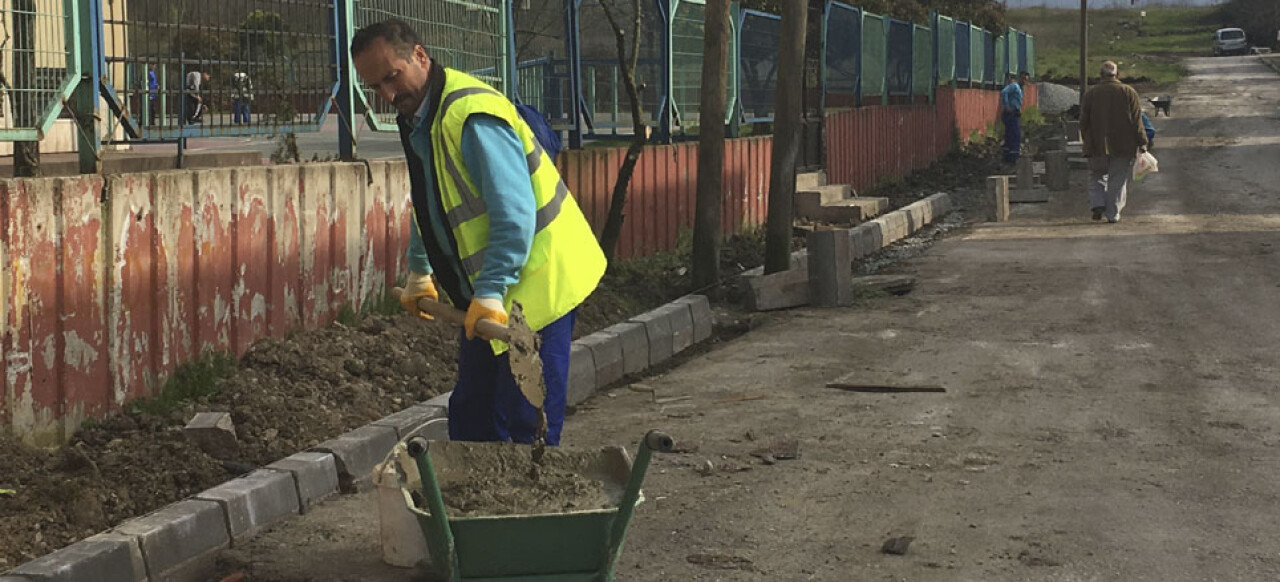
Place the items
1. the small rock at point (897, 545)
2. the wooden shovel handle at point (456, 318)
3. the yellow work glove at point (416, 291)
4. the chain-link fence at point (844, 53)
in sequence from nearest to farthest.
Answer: the wooden shovel handle at point (456, 318) → the yellow work glove at point (416, 291) → the small rock at point (897, 545) → the chain-link fence at point (844, 53)

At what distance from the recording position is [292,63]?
9.12m

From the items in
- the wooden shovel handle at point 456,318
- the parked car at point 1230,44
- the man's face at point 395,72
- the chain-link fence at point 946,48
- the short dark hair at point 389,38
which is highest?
the parked car at point 1230,44

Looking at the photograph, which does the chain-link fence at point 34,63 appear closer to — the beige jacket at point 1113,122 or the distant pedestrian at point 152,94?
the distant pedestrian at point 152,94

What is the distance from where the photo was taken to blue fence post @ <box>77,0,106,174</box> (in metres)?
7.49

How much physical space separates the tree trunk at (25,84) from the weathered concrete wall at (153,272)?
1.42ft

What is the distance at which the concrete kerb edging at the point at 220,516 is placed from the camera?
5219 mm

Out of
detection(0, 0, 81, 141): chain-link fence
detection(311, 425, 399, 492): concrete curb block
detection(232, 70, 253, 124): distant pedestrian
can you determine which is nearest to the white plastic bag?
detection(232, 70, 253, 124): distant pedestrian

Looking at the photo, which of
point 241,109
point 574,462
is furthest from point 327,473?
point 241,109

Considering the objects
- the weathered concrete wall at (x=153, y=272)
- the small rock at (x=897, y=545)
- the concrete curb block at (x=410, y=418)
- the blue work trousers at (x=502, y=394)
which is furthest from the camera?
the concrete curb block at (x=410, y=418)

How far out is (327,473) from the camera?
6.64 m

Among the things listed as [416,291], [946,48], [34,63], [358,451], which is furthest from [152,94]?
[946,48]

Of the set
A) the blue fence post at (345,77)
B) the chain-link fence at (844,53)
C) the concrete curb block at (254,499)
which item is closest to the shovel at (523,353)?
the concrete curb block at (254,499)

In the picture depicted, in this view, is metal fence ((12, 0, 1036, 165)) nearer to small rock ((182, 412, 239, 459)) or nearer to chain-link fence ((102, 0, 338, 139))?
chain-link fence ((102, 0, 338, 139))

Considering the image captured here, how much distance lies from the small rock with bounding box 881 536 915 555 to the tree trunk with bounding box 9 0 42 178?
4091mm
